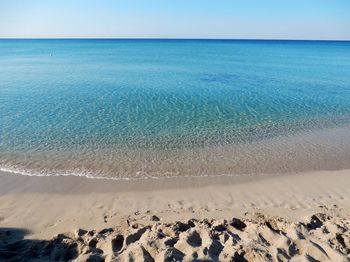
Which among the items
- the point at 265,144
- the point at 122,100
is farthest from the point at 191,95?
the point at 265,144

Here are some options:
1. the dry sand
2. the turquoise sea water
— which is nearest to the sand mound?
the dry sand

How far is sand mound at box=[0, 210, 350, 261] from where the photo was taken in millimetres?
7295

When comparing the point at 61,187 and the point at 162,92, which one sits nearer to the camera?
the point at 61,187

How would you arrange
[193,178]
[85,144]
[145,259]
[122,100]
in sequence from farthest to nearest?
1. [122,100]
2. [85,144]
3. [193,178]
4. [145,259]

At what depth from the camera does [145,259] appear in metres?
7.07

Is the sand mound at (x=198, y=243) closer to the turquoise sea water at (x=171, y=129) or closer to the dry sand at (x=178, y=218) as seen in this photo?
the dry sand at (x=178, y=218)

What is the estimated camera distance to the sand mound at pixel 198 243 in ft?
23.9

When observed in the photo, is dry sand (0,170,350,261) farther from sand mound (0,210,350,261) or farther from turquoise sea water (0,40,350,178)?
turquoise sea water (0,40,350,178)

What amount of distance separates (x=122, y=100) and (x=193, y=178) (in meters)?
14.6

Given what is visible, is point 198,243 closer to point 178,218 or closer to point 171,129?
point 178,218

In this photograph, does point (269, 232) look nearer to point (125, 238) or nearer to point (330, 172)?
point (125, 238)

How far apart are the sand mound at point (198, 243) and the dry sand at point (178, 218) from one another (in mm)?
23

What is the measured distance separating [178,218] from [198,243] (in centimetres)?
182

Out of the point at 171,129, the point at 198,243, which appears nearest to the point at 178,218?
the point at 198,243
